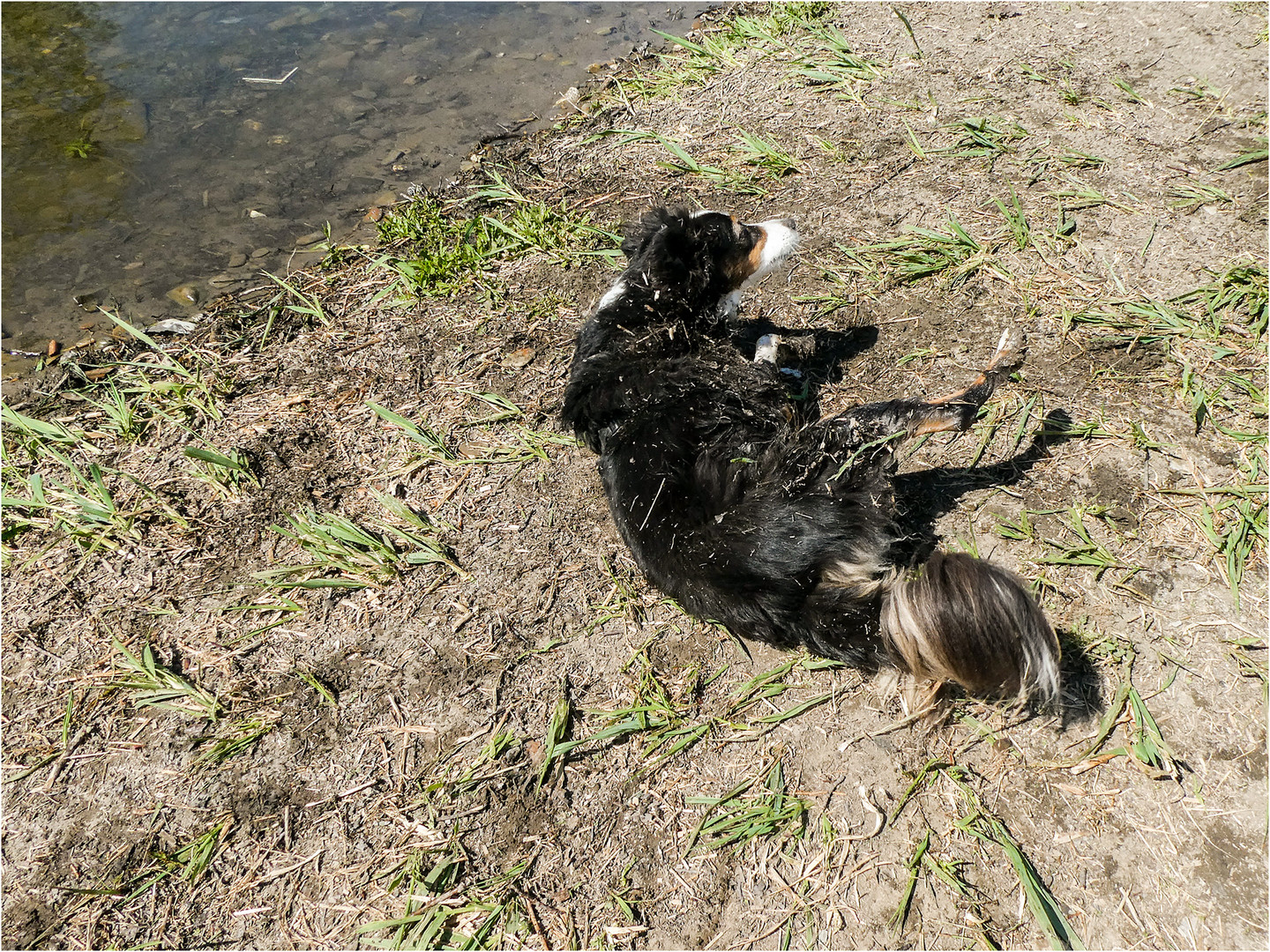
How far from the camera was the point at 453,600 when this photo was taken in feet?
9.70

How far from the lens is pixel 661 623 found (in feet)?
9.29

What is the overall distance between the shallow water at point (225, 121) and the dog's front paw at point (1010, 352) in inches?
141

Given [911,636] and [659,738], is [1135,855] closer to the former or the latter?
[911,636]

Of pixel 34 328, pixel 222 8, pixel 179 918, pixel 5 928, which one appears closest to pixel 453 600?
pixel 179 918

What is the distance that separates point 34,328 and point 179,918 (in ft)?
11.3

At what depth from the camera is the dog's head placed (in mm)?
3434

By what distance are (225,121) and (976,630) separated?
235 inches

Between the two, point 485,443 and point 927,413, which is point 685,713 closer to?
point 927,413

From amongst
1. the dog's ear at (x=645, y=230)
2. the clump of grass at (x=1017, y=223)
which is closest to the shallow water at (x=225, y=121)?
the dog's ear at (x=645, y=230)

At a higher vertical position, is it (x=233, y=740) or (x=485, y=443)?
(x=485, y=443)

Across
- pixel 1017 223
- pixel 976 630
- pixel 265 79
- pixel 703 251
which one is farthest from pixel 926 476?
pixel 265 79

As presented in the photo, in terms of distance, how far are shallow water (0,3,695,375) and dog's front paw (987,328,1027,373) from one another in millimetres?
3591

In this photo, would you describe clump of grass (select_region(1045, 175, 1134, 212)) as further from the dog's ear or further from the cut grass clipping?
the cut grass clipping

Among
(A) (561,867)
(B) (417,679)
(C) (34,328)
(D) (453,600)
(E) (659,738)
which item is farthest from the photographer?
(C) (34,328)
